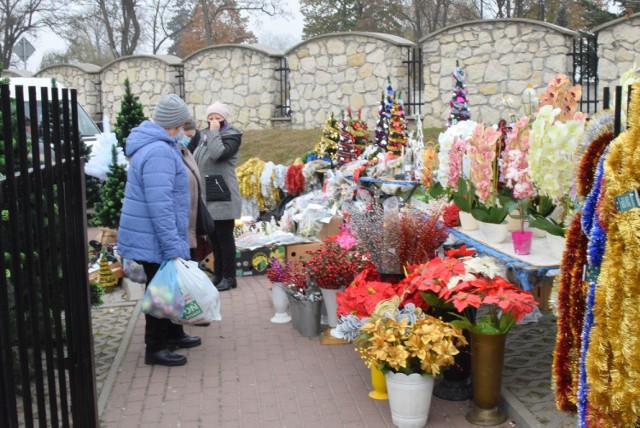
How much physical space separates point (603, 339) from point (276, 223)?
7252mm

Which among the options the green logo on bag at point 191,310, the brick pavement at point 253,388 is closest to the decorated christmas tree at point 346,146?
the brick pavement at point 253,388

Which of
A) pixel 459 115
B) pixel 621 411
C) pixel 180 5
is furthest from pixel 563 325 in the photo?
pixel 180 5

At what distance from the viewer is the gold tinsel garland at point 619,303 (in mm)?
2838

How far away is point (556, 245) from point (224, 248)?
3865 millimetres

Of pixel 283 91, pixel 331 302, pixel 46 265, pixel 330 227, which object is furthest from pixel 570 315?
pixel 283 91

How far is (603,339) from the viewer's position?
3.07 meters

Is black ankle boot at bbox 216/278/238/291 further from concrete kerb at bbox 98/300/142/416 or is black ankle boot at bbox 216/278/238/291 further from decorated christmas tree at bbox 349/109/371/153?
decorated christmas tree at bbox 349/109/371/153

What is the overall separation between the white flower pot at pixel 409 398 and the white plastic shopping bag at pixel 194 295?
1.46 meters

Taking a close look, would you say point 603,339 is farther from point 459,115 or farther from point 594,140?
point 459,115

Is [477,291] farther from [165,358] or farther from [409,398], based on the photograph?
[165,358]

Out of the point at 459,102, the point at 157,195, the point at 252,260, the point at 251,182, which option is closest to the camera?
the point at 157,195

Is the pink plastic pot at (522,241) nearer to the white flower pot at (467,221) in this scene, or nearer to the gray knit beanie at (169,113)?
the white flower pot at (467,221)

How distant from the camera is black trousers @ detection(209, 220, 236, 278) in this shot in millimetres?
7859

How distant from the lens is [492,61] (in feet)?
49.2
